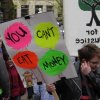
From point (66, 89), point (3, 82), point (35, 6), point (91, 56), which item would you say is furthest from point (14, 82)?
point (35, 6)

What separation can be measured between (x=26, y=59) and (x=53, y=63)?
0.26m

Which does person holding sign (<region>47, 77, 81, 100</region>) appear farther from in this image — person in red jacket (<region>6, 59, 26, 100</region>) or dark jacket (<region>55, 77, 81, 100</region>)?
person in red jacket (<region>6, 59, 26, 100</region>)

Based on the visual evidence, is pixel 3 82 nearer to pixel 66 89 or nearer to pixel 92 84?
pixel 66 89

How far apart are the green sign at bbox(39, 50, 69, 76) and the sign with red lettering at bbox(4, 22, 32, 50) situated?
0.22 metres

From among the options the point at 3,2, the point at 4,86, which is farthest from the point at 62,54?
the point at 3,2

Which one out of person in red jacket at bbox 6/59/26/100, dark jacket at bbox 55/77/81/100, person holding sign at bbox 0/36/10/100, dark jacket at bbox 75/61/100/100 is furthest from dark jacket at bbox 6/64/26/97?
dark jacket at bbox 75/61/100/100

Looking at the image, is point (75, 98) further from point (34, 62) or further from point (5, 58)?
point (5, 58)

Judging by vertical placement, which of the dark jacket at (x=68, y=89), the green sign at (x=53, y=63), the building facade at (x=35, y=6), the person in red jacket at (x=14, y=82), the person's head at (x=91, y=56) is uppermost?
the person's head at (x=91, y=56)

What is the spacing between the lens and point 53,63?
4836mm

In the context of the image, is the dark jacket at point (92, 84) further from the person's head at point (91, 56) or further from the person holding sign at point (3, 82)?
the person holding sign at point (3, 82)

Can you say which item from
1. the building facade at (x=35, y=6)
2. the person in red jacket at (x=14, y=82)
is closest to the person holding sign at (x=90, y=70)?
the person in red jacket at (x=14, y=82)

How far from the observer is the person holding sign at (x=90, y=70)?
4375mm

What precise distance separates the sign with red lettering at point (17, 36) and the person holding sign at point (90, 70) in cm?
58

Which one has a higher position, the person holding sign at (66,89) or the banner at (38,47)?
the banner at (38,47)
